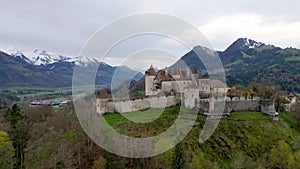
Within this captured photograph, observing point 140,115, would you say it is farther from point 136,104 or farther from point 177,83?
point 177,83

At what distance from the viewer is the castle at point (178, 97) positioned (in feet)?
147

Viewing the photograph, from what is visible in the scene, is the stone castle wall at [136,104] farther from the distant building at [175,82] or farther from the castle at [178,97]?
the distant building at [175,82]

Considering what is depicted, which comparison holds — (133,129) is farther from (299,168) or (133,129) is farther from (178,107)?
(299,168)

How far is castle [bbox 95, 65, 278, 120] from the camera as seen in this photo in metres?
44.9

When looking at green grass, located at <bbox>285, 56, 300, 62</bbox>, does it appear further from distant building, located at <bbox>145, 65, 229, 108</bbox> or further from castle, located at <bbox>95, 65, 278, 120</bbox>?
distant building, located at <bbox>145, 65, 229, 108</bbox>

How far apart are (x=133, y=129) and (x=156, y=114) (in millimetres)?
6682

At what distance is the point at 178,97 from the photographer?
48.0 meters

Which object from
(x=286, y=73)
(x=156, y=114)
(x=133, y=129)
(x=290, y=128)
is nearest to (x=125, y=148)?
(x=133, y=129)

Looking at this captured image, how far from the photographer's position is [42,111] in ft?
169

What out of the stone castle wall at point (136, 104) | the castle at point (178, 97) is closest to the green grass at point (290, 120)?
the castle at point (178, 97)

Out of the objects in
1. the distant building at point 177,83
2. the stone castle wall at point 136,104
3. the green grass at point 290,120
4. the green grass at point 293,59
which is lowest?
the green grass at point 290,120

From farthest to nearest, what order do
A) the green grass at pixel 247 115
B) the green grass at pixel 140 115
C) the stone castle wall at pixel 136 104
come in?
the green grass at pixel 247 115 → the stone castle wall at pixel 136 104 → the green grass at pixel 140 115

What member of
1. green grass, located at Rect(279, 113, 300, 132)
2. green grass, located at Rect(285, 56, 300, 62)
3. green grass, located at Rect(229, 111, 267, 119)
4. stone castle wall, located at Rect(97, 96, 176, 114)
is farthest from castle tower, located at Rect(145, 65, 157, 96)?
green grass, located at Rect(285, 56, 300, 62)

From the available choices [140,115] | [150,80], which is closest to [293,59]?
[150,80]
